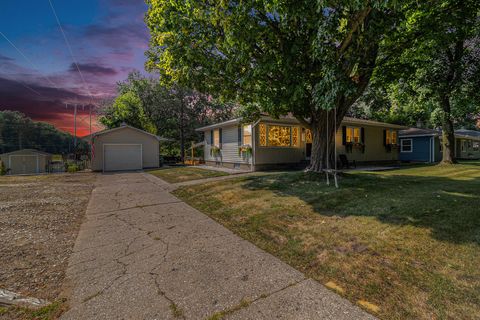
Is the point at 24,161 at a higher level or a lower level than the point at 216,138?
lower

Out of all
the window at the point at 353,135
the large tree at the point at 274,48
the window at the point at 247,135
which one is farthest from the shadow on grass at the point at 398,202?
the window at the point at 353,135

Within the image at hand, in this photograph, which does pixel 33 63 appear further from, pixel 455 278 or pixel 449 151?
pixel 449 151

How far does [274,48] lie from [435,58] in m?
8.72

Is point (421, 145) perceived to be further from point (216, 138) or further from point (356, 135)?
point (216, 138)

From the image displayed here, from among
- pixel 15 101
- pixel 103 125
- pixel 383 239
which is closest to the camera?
pixel 383 239

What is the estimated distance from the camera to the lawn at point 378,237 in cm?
217

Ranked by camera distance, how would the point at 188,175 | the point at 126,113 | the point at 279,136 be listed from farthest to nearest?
the point at 126,113
the point at 279,136
the point at 188,175

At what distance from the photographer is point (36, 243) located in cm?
364

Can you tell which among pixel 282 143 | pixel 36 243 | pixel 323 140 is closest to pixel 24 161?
pixel 282 143

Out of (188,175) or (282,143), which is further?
(282,143)

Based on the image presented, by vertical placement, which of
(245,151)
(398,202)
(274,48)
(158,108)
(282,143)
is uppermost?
(158,108)

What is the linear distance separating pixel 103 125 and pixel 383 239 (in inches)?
1296

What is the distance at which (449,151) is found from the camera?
50.6 feet

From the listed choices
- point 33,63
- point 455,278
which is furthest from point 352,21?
point 33,63
